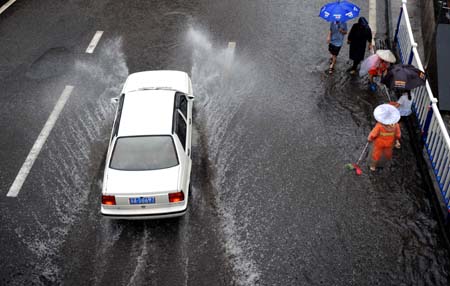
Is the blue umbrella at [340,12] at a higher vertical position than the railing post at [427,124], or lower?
higher

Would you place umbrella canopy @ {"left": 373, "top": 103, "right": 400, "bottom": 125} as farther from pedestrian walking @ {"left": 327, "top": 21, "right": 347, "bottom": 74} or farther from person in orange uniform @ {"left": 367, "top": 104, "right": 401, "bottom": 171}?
pedestrian walking @ {"left": 327, "top": 21, "right": 347, "bottom": 74}

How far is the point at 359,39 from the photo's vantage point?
11.6 m

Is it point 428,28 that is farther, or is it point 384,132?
point 428,28

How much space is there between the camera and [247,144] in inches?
412

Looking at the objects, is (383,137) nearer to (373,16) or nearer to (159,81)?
(159,81)

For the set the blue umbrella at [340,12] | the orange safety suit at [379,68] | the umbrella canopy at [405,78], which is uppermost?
the blue umbrella at [340,12]

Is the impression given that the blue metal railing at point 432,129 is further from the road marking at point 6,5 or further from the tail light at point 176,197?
the road marking at point 6,5

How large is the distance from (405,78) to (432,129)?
44.7 inches

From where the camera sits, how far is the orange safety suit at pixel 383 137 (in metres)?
9.10

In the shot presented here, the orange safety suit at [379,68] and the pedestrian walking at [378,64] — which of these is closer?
the pedestrian walking at [378,64]

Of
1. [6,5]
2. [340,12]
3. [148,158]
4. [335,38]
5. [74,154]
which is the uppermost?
[340,12]

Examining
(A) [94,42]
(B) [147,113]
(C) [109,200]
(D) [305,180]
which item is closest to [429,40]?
(D) [305,180]

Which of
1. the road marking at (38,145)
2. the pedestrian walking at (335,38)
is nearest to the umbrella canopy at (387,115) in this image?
the pedestrian walking at (335,38)

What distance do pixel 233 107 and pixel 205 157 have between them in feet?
5.78
